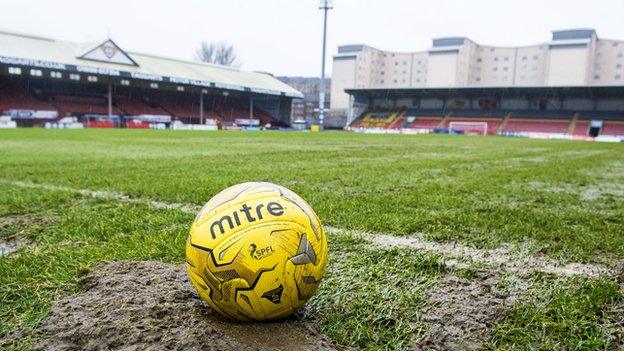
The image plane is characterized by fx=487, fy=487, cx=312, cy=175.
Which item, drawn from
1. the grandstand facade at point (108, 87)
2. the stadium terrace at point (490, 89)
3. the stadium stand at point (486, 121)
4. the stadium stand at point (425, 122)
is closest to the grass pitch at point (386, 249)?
the grandstand facade at point (108, 87)

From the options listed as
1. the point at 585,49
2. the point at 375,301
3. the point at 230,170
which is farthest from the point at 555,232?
the point at 585,49

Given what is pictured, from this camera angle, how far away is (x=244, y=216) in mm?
2002

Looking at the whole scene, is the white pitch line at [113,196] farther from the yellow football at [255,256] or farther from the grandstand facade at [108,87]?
the grandstand facade at [108,87]

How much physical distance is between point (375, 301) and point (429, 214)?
2365 mm

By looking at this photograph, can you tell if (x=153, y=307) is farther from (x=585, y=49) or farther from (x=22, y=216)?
(x=585, y=49)

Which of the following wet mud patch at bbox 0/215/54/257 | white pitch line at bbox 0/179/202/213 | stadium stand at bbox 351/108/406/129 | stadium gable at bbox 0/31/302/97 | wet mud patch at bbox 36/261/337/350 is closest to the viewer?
wet mud patch at bbox 36/261/337/350

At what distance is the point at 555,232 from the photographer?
3.88 meters

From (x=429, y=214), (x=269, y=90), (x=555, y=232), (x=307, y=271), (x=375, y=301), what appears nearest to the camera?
(x=307, y=271)

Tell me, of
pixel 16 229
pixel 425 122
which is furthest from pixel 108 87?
pixel 16 229

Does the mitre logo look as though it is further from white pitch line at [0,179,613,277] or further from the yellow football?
white pitch line at [0,179,613,277]

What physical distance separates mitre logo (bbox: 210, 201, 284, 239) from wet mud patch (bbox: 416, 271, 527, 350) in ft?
2.58

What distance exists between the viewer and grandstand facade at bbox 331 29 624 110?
2940 inches

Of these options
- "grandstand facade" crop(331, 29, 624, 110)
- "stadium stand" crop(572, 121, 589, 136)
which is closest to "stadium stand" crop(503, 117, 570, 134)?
"stadium stand" crop(572, 121, 589, 136)

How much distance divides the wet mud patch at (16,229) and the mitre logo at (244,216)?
6.10ft
